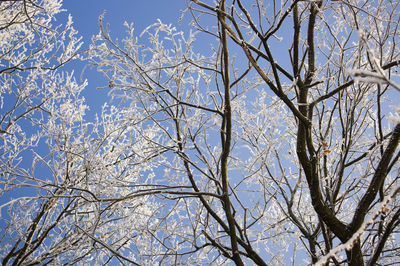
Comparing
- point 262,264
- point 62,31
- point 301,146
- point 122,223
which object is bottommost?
point 262,264

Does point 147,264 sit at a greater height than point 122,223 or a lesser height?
lesser

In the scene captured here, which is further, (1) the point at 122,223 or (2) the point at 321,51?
(1) the point at 122,223

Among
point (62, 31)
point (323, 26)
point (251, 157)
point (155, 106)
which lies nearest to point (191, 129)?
point (155, 106)

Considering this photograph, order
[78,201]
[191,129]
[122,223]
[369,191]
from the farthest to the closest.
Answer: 1. [122,223]
2. [78,201]
3. [191,129]
4. [369,191]

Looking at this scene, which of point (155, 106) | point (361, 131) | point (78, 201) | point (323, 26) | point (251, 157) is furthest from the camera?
point (78, 201)

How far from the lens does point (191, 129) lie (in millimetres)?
2965

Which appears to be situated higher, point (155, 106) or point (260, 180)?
point (155, 106)

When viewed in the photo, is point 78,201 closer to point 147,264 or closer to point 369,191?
point 147,264

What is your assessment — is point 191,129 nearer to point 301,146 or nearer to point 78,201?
point 301,146

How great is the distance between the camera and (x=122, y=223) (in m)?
4.74

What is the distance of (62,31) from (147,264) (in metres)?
3.70

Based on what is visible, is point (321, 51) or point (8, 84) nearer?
point (321, 51)

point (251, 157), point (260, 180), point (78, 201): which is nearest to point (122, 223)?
point (78, 201)

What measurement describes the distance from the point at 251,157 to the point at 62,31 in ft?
11.7
